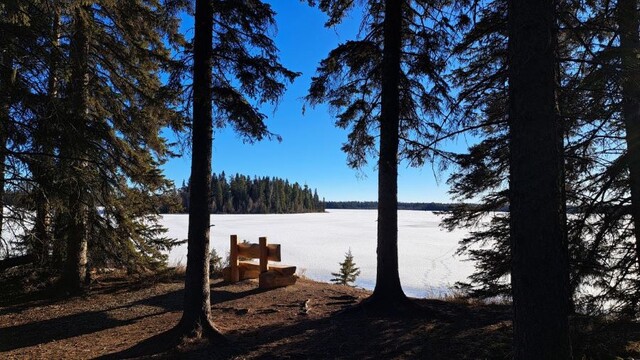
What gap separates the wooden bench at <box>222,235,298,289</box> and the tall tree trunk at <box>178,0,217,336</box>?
3.70m

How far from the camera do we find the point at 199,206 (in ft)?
23.5

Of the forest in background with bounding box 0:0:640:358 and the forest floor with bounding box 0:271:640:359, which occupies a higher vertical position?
the forest in background with bounding box 0:0:640:358

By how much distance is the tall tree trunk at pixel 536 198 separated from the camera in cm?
359

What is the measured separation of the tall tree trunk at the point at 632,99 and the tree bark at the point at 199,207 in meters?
5.94

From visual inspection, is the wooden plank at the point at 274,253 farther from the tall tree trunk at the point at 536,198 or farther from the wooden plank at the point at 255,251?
the tall tree trunk at the point at 536,198

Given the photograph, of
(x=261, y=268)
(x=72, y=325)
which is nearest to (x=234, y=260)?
(x=261, y=268)

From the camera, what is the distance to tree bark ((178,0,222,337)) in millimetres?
7094

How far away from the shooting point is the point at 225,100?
25.4 ft

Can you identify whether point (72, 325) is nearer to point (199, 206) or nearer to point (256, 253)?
point (199, 206)

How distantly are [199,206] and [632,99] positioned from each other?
244 inches

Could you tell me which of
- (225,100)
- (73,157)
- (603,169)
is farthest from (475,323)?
(73,157)

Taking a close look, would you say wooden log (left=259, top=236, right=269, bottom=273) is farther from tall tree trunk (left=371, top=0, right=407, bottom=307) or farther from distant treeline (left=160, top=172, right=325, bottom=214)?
distant treeline (left=160, top=172, right=325, bottom=214)

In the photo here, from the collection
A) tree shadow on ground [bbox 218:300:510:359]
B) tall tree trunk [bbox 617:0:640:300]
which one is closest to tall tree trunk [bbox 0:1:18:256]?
tree shadow on ground [bbox 218:300:510:359]

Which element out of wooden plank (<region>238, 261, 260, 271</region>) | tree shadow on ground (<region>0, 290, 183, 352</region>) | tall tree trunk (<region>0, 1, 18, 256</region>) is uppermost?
tall tree trunk (<region>0, 1, 18, 256</region>)
